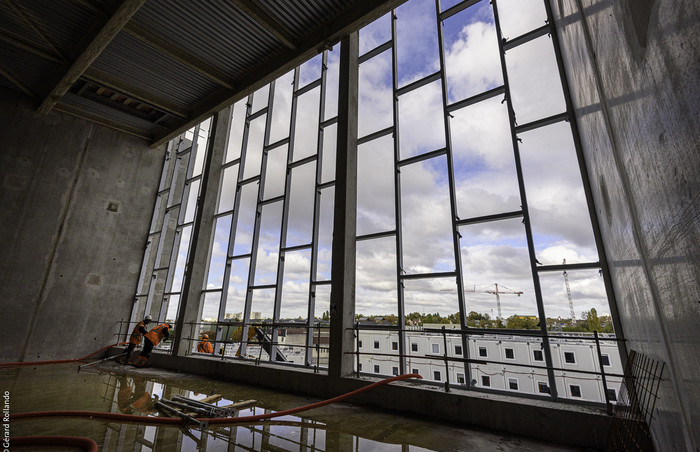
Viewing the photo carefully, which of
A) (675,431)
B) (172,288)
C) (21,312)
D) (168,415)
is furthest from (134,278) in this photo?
(675,431)

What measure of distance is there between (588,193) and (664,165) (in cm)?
365

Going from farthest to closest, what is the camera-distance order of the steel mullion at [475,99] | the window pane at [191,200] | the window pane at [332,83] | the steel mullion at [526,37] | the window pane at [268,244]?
1. the window pane at [191,200]
2. the window pane at [332,83]
3. the window pane at [268,244]
4. the steel mullion at [475,99]
5. the steel mullion at [526,37]

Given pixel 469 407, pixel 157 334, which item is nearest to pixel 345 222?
pixel 469 407

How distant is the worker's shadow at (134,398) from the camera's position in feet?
13.8

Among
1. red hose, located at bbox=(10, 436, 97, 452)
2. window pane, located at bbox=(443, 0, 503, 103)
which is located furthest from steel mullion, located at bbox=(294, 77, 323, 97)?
red hose, located at bbox=(10, 436, 97, 452)

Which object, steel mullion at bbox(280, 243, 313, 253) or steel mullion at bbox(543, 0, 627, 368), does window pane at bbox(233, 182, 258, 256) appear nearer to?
steel mullion at bbox(280, 243, 313, 253)

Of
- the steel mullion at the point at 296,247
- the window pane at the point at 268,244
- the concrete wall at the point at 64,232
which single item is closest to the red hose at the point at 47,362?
the concrete wall at the point at 64,232

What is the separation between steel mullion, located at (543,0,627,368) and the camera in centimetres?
360

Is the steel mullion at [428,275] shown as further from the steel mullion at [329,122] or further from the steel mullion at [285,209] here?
the steel mullion at [329,122]

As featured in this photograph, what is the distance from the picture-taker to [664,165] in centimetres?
100

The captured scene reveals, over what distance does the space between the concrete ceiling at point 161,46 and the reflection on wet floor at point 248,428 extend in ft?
22.4

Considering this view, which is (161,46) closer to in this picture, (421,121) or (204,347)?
(421,121)

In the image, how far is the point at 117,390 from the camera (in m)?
5.33

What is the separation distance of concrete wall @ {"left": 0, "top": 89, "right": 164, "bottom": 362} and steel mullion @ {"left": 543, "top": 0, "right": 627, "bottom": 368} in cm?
1236
